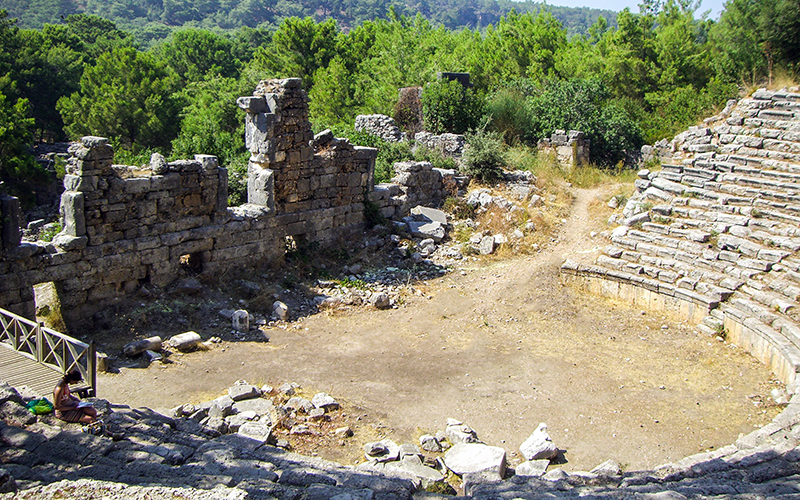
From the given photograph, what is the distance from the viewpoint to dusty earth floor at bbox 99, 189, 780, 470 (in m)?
7.83

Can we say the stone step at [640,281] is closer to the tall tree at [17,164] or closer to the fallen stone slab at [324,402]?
the fallen stone slab at [324,402]

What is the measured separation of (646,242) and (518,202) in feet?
13.0

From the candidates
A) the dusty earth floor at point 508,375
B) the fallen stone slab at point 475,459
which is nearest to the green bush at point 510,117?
the dusty earth floor at point 508,375

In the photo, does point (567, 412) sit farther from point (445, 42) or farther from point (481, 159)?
point (445, 42)

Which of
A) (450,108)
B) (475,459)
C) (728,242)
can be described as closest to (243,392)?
(475,459)

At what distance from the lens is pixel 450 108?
20344 millimetres

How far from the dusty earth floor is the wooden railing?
1.04 metres

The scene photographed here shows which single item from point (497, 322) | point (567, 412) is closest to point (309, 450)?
point (567, 412)

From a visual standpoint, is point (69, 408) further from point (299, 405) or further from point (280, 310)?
point (280, 310)

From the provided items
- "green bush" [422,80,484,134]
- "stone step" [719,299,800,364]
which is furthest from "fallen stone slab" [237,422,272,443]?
"green bush" [422,80,484,134]

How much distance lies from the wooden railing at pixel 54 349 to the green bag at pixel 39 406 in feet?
1.87

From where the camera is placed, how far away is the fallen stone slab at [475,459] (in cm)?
672

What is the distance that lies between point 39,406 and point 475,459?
14.1 feet

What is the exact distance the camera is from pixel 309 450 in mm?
7191
